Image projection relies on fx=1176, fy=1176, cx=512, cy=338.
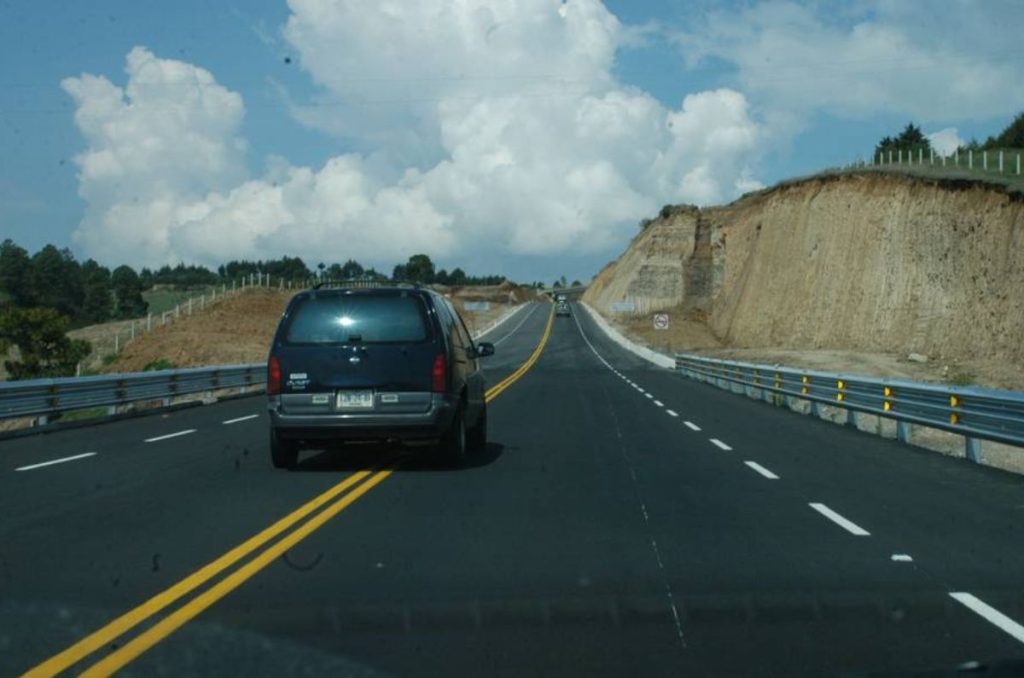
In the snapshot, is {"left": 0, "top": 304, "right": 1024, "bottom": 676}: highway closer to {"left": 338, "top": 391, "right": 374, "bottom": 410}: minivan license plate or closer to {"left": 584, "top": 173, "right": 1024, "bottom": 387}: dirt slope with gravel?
{"left": 338, "top": 391, "right": 374, "bottom": 410}: minivan license plate

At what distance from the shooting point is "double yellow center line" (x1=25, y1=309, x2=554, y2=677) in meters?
5.95

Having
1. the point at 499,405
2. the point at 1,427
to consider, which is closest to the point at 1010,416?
the point at 499,405

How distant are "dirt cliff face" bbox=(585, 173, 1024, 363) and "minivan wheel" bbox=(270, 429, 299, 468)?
4547cm

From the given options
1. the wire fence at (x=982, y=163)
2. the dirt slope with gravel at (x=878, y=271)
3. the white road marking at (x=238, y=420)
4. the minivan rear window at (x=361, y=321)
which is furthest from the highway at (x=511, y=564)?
the wire fence at (x=982, y=163)

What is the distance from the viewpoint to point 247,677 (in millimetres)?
5609

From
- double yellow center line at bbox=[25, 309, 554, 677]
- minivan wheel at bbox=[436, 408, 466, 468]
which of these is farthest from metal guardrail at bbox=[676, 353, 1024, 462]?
double yellow center line at bbox=[25, 309, 554, 677]

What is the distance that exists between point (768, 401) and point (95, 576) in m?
26.1

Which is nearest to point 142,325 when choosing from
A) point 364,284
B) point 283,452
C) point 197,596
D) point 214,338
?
point 214,338

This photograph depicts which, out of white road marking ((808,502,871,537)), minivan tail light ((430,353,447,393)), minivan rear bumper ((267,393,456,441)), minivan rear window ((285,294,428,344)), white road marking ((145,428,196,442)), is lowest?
white road marking ((145,428,196,442))

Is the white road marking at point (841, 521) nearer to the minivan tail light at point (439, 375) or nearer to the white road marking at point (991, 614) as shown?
the white road marking at point (991, 614)

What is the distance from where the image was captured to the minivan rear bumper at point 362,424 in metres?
13.6

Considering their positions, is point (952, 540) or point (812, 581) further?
point (952, 540)

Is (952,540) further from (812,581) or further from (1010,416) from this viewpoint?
(1010,416)

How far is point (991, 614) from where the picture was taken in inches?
272
